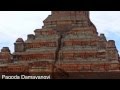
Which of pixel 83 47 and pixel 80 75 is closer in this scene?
pixel 80 75

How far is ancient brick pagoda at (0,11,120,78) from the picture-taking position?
1526 centimetres

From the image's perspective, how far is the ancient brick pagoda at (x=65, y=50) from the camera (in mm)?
15258

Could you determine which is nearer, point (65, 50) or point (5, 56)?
point (65, 50)

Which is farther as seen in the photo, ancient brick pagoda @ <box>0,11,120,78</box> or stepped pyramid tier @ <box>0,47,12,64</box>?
stepped pyramid tier @ <box>0,47,12,64</box>

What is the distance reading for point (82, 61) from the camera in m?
15.6

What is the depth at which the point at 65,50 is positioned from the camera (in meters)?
16.3

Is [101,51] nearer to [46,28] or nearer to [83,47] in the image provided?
[83,47]

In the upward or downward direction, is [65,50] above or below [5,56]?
above
